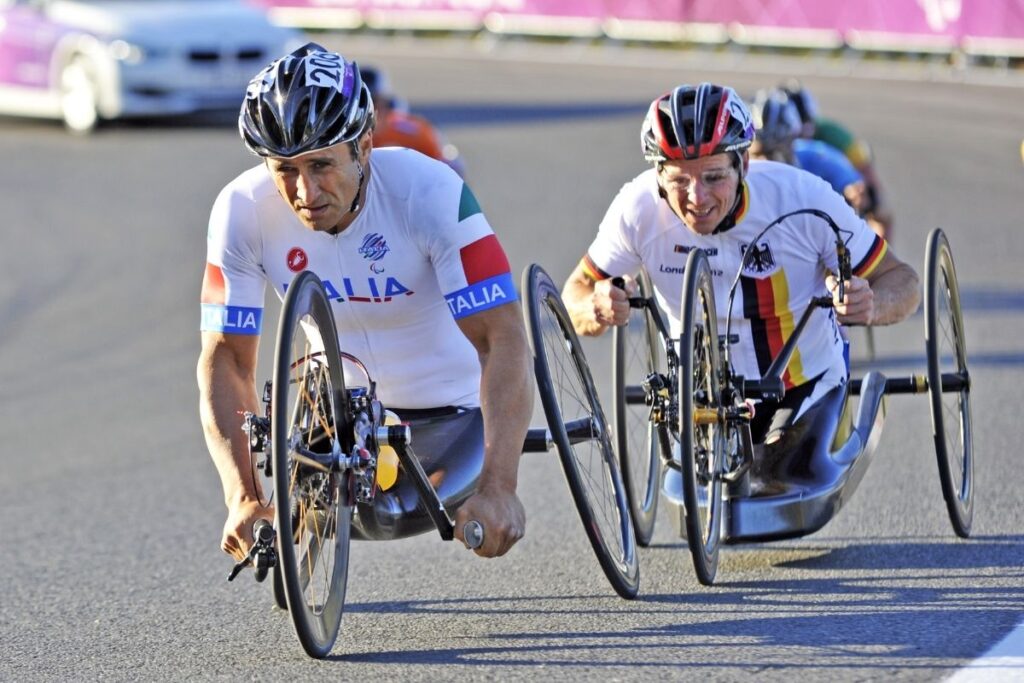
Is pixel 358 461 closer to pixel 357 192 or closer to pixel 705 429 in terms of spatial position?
pixel 357 192

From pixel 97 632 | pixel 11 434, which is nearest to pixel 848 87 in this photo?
pixel 11 434

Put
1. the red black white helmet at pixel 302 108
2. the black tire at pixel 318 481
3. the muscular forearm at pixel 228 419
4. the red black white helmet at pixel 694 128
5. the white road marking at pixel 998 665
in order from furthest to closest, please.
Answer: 1. the red black white helmet at pixel 694 128
2. the muscular forearm at pixel 228 419
3. the red black white helmet at pixel 302 108
4. the black tire at pixel 318 481
5. the white road marking at pixel 998 665

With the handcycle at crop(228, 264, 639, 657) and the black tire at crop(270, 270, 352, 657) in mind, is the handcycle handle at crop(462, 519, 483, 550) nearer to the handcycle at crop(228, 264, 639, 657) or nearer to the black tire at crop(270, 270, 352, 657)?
the handcycle at crop(228, 264, 639, 657)

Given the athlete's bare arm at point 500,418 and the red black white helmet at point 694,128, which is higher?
the red black white helmet at point 694,128

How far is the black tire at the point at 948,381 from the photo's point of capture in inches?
243

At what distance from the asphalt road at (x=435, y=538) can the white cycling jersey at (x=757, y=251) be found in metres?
0.73

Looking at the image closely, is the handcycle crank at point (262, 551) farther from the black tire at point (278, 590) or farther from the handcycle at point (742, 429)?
the handcycle at point (742, 429)

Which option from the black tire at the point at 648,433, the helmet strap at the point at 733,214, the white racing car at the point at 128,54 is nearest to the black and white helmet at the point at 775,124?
the black tire at the point at 648,433

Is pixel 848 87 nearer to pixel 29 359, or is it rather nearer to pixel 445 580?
pixel 29 359

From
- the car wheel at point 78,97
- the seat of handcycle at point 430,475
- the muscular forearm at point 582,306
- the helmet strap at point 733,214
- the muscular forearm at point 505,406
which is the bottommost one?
the car wheel at point 78,97

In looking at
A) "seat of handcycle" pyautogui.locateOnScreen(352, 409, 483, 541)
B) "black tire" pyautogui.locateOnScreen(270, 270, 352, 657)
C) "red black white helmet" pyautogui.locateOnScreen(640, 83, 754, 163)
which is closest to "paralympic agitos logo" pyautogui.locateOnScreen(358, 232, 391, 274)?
"black tire" pyautogui.locateOnScreen(270, 270, 352, 657)

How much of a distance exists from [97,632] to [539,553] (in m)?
1.55

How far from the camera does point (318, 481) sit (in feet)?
16.6

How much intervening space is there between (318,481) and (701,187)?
170 cm
